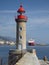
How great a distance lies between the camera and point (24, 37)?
21.3 m

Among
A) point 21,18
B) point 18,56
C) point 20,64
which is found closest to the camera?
point 20,64

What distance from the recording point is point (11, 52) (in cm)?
2002

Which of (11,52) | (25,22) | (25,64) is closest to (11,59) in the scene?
(11,52)

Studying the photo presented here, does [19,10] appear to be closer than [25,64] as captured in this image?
No

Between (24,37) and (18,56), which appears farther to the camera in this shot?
(24,37)

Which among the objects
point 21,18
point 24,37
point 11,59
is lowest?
point 11,59

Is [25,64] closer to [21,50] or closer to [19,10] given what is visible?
[21,50]

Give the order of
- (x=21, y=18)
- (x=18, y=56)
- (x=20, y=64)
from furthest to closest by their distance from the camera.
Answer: (x=21, y=18) < (x=18, y=56) < (x=20, y=64)

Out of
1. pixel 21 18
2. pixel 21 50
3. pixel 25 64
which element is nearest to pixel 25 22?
pixel 21 18

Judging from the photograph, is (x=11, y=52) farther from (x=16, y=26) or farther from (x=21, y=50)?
(x=16, y=26)

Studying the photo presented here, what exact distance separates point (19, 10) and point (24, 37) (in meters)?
2.15

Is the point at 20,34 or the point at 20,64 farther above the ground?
the point at 20,34

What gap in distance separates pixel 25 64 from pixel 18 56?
7.29m

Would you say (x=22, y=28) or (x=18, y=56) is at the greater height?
(x=22, y=28)
